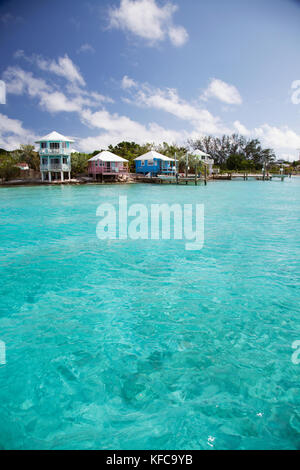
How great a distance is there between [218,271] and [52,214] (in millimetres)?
13104

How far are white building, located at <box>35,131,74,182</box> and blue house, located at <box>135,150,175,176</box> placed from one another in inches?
554

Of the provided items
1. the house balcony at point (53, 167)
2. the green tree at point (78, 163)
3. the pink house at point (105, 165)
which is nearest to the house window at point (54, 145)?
the house balcony at point (53, 167)

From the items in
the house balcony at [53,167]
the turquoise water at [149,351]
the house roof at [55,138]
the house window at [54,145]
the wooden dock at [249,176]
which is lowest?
the turquoise water at [149,351]

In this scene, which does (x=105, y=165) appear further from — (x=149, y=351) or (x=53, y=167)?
(x=149, y=351)

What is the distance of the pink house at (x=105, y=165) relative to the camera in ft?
155

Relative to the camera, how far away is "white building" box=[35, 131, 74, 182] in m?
41.9

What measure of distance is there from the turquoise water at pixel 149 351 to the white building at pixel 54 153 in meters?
36.8

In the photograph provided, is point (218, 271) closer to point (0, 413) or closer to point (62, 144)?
point (0, 413)

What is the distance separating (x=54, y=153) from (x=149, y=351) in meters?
42.3

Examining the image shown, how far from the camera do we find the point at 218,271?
7.97 meters

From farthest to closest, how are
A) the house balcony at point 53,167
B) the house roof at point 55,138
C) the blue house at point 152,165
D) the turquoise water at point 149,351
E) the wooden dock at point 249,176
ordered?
the wooden dock at point 249,176, the blue house at point 152,165, the house balcony at point 53,167, the house roof at point 55,138, the turquoise water at point 149,351

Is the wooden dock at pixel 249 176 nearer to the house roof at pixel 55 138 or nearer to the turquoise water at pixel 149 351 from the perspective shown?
the house roof at pixel 55 138

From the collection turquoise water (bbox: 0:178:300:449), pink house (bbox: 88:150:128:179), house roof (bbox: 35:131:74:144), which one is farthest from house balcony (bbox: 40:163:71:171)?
turquoise water (bbox: 0:178:300:449)
